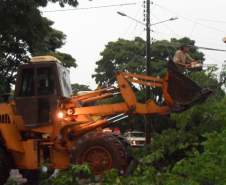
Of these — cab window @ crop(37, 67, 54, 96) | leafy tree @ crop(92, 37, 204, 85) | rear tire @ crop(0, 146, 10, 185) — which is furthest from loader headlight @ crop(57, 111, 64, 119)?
leafy tree @ crop(92, 37, 204, 85)

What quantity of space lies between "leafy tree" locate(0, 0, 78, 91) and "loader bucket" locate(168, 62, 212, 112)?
535 cm

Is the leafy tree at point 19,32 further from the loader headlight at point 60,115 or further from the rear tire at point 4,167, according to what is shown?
the rear tire at point 4,167

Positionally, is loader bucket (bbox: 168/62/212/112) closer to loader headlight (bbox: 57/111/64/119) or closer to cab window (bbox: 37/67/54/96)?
loader headlight (bbox: 57/111/64/119)

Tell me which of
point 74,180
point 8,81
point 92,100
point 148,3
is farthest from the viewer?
point 148,3

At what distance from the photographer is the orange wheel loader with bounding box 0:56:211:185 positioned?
14758 millimetres

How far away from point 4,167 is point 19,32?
581cm

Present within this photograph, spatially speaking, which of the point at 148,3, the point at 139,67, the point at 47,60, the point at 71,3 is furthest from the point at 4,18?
the point at 139,67

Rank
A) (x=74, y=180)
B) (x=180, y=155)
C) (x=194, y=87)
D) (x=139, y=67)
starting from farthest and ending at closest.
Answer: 1. (x=139, y=67)
2. (x=194, y=87)
3. (x=180, y=155)
4. (x=74, y=180)

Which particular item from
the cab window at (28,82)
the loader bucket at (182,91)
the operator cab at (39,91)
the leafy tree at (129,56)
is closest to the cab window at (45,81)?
the operator cab at (39,91)

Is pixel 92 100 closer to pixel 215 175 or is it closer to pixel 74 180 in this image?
pixel 74 180

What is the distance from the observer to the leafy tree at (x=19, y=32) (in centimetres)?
1792

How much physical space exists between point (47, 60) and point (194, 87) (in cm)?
373

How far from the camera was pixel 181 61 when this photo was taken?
14.6 m

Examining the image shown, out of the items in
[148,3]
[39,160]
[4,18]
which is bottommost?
[39,160]
